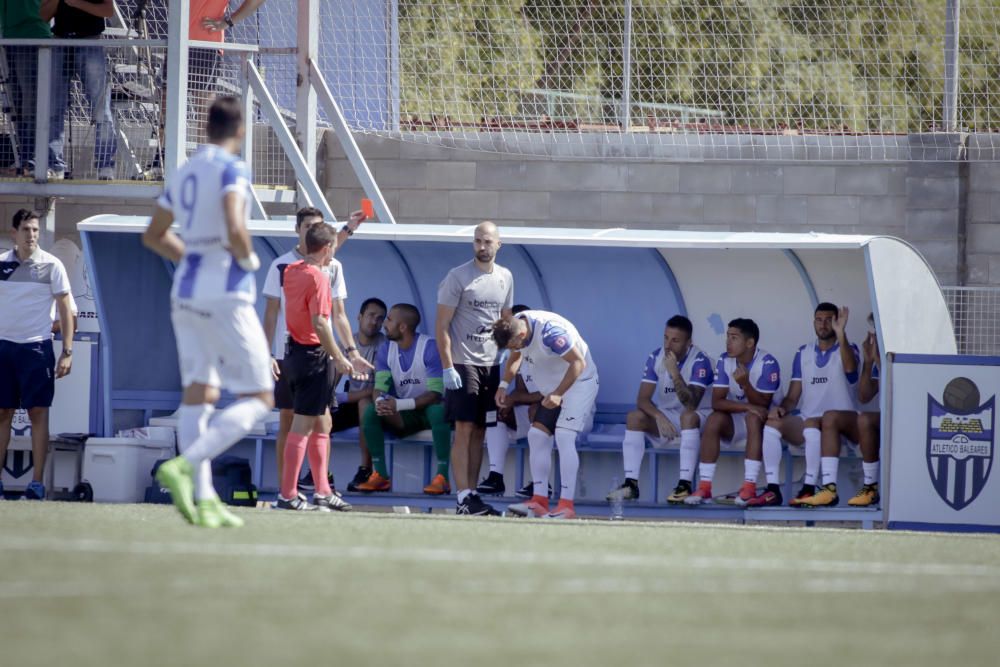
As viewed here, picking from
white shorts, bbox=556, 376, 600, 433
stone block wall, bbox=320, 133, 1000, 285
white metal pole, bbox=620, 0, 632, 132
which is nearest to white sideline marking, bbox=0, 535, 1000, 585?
white shorts, bbox=556, 376, 600, 433

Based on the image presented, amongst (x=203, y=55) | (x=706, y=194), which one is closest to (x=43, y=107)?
(x=203, y=55)

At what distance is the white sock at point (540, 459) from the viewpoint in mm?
10539

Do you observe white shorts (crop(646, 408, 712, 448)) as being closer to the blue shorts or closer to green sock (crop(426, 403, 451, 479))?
green sock (crop(426, 403, 451, 479))

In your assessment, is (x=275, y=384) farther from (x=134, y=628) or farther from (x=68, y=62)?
(x=134, y=628)

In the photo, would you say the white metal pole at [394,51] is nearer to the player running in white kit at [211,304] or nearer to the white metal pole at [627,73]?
the white metal pole at [627,73]

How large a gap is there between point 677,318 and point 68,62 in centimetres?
514

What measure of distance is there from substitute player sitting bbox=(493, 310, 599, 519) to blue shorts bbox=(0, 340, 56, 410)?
312cm

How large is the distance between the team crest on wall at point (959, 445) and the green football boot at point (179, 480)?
18.1ft

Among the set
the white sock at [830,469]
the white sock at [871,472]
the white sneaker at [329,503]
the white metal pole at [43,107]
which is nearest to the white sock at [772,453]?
the white sock at [830,469]

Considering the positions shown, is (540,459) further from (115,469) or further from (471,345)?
(115,469)

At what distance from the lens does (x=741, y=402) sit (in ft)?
36.3

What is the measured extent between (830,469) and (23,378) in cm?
557

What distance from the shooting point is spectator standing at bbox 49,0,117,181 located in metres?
12.0

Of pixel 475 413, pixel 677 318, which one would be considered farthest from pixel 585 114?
pixel 475 413
